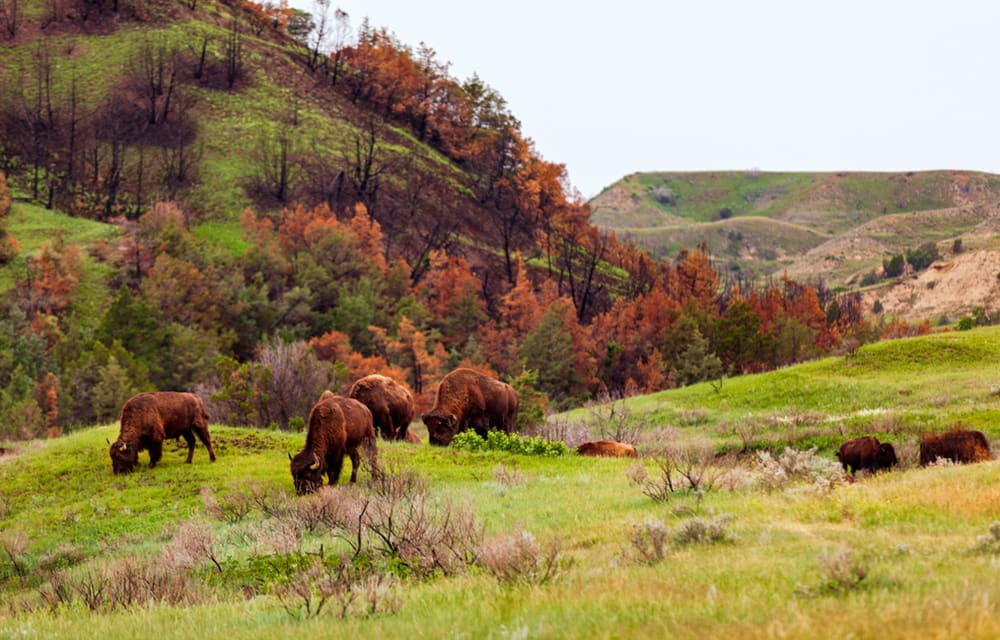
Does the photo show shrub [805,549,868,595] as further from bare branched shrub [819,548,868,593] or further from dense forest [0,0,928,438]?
dense forest [0,0,928,438]

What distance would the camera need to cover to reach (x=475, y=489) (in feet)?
49.3

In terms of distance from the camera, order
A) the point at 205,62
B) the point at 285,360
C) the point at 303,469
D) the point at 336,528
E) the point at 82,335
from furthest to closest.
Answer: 1. the point at 205,62
2. the point at 82,335
3. the point at 285,360
4. the point at 303,469
5. the point at 336,528

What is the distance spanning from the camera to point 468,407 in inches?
934

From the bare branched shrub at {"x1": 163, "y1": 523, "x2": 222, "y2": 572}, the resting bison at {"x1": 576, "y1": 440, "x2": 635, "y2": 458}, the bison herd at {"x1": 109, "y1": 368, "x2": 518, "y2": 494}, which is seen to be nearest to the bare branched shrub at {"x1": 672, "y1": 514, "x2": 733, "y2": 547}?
the bare branched shrub at {"x1": 163, "y1": 523, "x2": 222, "y2": 572}

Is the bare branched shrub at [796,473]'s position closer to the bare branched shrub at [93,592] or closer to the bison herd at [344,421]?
the bison herd at [344,421]

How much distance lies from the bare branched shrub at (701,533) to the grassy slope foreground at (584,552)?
0.29ft

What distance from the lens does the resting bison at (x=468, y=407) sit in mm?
22297

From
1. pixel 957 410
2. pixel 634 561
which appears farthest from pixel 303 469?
pixel 957 410

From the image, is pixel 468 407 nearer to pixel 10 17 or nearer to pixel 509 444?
pixel 509 444

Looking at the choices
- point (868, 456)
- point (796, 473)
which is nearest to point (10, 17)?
point (868, 456)

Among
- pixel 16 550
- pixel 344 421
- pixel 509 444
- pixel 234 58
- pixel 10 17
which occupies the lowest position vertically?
pixel 16 550

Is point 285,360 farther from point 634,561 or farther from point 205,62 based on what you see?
Result: point 205,62

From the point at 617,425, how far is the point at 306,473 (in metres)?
17.1

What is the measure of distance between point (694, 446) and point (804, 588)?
1973cm
